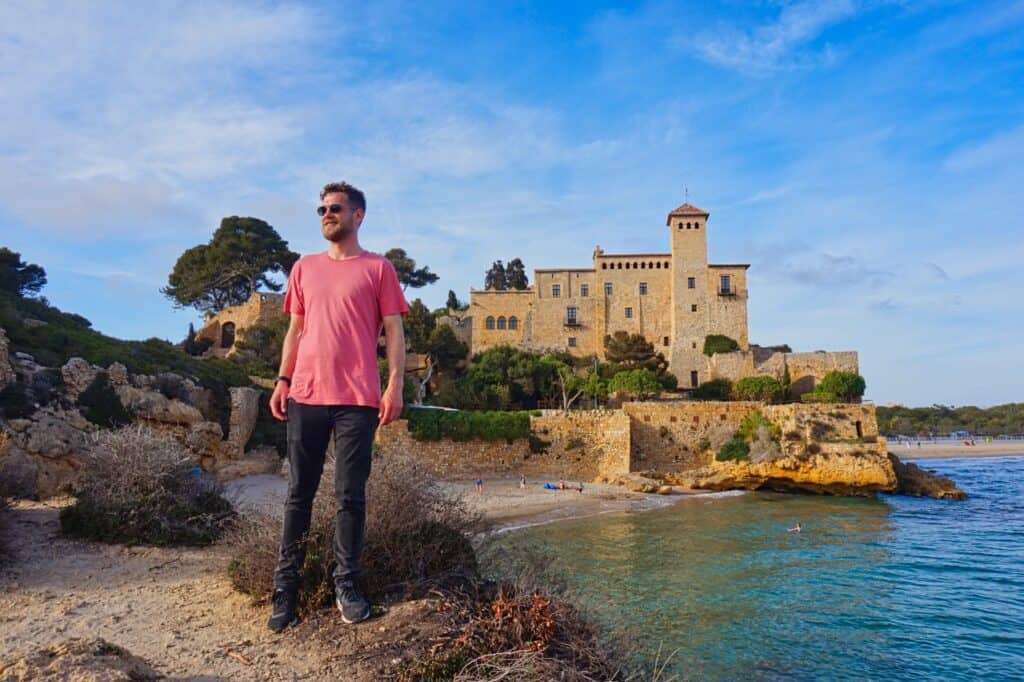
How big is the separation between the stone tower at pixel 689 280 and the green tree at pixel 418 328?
16439 mm

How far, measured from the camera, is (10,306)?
18.2m

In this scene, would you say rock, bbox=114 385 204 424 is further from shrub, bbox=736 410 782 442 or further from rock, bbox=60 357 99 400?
shrub, bbox=736 410 782 442

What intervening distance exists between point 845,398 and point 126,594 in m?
35.3

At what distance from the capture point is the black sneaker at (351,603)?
11.9ft

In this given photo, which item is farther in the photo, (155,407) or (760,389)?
(760,389)

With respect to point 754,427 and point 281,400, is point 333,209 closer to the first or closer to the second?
point 281,400

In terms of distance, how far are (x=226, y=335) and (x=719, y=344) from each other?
31762mm

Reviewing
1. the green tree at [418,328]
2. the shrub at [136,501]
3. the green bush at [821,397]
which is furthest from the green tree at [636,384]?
the shrub at [136,501]

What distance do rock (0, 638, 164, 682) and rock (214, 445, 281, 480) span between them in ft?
53.2

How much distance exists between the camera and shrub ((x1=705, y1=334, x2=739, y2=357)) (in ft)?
135

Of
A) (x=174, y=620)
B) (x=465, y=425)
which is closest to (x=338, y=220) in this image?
(x=174, y=620)

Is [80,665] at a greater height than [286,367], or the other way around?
[286,367]

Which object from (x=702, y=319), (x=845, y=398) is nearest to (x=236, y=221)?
(x=702, y=319)

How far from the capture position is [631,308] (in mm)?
44906
